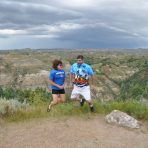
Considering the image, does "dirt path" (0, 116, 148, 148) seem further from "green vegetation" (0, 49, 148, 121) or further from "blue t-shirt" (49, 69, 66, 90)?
"blue t-shirt" (49, 69, 66, 90)

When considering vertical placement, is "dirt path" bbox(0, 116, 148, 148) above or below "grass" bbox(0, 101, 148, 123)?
below

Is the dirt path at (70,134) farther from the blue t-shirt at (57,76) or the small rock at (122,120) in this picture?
the blue t-shirt at (57,76)

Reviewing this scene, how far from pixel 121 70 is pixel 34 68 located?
1044 inches

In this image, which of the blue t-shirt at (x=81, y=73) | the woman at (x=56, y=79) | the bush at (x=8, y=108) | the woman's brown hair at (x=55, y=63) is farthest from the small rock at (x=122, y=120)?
the bush at (x=8, y=108)

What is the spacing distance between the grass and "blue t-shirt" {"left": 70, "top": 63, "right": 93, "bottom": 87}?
732mm

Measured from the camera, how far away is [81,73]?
8992mm

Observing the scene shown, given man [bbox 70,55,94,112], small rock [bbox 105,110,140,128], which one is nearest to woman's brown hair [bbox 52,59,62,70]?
man [bbox 70,55,94,112]

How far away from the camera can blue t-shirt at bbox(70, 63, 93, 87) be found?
898 cm

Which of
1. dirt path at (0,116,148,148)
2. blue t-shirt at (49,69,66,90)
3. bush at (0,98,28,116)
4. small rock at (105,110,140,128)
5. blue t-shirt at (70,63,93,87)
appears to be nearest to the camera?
dirt path at (0,116,148,148)

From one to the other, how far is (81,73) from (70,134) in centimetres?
207

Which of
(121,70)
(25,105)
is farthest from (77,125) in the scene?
(121,70)

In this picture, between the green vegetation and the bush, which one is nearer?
the bush

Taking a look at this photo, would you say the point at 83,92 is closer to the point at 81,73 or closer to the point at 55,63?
Result: the point at 81,73

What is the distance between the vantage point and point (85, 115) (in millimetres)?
8938
